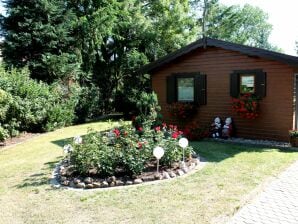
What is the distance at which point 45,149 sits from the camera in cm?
920

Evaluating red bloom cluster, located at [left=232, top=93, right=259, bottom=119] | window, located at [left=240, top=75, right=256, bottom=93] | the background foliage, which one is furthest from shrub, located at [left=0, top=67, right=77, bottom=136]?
window, located at [left=240, top=75, right=256, bottom=93]

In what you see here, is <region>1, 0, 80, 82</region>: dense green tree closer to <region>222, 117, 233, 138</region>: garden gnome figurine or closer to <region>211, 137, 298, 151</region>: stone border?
<region>222, 117, 233, 138</region>: garden gnome figurine

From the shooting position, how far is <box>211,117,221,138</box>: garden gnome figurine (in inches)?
401

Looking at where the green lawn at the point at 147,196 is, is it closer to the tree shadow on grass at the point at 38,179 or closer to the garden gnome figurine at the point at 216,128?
the tree shadow on grass at the point at 38,179

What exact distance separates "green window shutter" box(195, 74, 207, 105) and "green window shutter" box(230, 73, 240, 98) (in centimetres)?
100

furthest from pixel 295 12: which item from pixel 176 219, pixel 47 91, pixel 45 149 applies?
pixel 176 219

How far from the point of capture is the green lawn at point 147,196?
4.36 m

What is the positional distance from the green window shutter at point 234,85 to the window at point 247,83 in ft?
0.55

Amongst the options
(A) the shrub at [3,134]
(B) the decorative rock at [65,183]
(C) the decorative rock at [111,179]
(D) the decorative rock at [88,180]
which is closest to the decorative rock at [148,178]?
(C) the decorative rock at [111,179]

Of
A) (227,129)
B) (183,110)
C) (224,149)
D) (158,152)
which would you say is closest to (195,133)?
(227,129)

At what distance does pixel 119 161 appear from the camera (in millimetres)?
5984

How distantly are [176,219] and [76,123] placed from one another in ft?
37.5

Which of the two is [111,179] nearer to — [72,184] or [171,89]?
[72,184]

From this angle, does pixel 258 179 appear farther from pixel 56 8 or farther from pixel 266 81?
pixel 56 8
